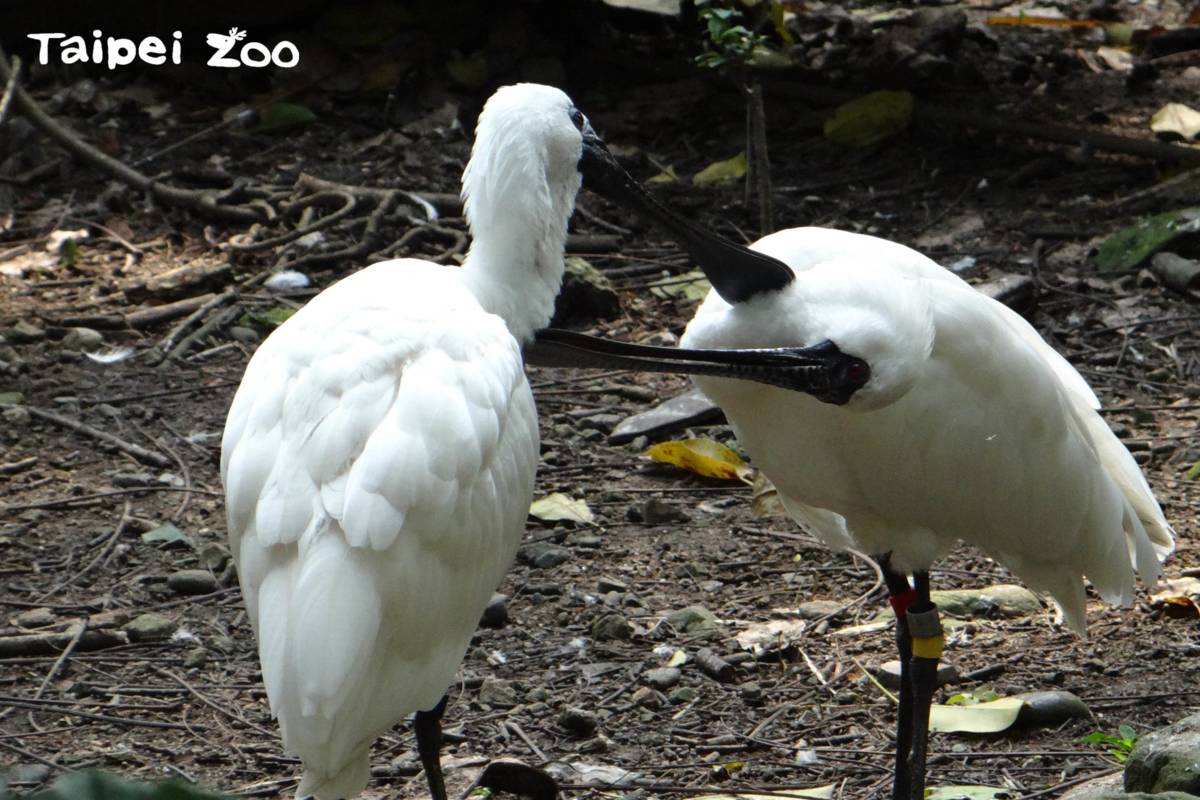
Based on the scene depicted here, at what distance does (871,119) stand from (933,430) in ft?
17.6

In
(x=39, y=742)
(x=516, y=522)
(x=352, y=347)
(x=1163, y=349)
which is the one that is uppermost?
(x=352, y=347)

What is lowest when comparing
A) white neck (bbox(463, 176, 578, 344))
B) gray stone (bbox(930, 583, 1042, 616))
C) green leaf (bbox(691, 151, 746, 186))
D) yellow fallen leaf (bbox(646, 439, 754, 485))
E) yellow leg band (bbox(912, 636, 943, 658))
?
gray stone (bbox(930, 583, 1042, 616))

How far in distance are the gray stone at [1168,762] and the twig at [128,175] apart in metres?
5.98

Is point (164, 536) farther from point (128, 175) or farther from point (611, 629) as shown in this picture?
point (128, 175)

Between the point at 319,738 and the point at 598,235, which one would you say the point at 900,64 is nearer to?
the point at 598,235

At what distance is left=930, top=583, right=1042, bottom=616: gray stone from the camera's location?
18.6 feet

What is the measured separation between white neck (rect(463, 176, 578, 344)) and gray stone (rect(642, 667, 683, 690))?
1.30m

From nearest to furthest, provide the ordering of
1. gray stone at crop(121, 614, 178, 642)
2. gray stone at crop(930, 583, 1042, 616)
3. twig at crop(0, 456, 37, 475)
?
gray stone at crop(121, 614, 178, 642), gray stone at crop(930, 583, 1042, 616), twig at crop(0, 456, 37, 475)

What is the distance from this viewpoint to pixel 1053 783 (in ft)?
15.0

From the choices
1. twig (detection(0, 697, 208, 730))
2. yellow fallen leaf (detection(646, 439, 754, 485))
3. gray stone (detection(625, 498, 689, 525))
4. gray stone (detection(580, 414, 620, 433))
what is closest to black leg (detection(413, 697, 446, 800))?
twig (detection(0, 697, 208, 730))

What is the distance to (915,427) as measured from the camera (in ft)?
14.8

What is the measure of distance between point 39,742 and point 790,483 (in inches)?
89.7

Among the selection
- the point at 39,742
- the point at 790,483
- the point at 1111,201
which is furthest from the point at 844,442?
the point at 1111,201

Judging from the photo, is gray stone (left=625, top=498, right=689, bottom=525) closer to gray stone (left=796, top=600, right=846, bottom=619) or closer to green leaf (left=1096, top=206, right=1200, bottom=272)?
gray stone (left=796, top=600, right=846, bottom=619)
